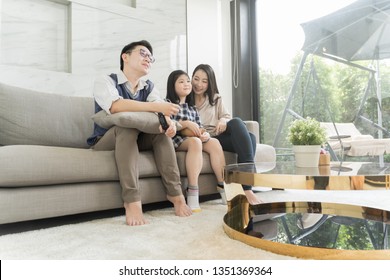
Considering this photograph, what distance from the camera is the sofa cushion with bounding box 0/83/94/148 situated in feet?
5.57

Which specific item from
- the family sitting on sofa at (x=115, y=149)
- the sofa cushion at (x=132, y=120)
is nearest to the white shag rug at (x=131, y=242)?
the family sitting on sofa at (x=115, y=149)

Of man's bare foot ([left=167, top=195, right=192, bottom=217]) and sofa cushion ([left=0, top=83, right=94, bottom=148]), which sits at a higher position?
sofa cushion ([left=0, top=83, right=94, bottom=148])

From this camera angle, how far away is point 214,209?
68.9 inches

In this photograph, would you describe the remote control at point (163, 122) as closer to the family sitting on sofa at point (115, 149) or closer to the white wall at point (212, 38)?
the family sitting on sofa at point (115, 149)

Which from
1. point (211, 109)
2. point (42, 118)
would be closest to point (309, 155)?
point (211, 109)

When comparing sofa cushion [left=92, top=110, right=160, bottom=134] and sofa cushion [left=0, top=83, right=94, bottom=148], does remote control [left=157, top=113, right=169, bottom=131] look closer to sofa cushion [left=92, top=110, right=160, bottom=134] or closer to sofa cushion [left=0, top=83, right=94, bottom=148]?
sofa cushion [left=92, top=110, right=160, bottom=134]

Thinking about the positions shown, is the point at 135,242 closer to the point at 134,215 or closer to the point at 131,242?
the point at 131,242

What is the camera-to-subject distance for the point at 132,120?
1.46 meters

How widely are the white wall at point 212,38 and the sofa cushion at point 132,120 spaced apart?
1788 millimetres

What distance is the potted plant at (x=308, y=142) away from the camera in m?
1.34

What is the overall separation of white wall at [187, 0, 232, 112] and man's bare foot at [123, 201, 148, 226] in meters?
2.04

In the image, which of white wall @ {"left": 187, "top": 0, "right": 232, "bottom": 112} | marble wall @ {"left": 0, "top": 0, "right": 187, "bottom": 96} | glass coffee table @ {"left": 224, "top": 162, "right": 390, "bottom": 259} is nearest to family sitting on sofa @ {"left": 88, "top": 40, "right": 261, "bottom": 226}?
glass coffee table @ {"left": 224, "top": 162, "right": 390, "bottom": 259}
